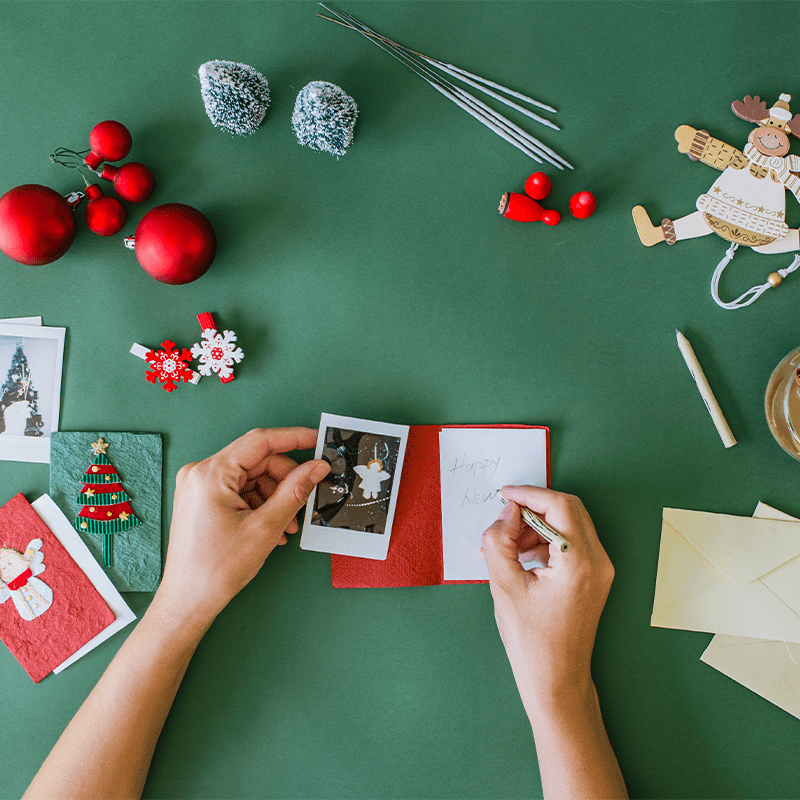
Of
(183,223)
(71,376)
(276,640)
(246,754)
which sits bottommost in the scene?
(246,754)

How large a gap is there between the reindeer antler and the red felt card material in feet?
2.26

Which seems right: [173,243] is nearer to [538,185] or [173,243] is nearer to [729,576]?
[538,185]

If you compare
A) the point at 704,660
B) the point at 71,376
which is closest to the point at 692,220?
the point at 704,660

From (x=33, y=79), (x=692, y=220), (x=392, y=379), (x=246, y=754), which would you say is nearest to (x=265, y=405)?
(x=392, y=379)

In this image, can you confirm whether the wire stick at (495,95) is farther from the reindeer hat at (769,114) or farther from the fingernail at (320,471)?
the fingernail at (320,471)

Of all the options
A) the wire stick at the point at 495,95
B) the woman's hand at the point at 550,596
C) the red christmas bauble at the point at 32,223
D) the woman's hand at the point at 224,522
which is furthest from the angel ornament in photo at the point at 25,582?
the wire stick at the point at 495,95

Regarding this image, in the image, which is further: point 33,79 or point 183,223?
point 33,79

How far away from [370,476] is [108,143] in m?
0.74

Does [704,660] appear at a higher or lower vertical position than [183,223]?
lower

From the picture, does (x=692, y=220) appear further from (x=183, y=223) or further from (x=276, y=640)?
(x=276, y=640)

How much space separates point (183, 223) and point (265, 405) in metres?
0.34

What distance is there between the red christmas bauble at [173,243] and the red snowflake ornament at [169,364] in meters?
0.13

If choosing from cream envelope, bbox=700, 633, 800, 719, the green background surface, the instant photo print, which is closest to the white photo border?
the green background surface

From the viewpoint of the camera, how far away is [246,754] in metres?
0.95
